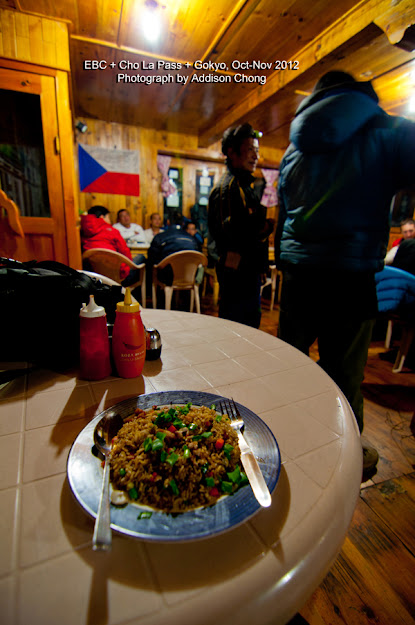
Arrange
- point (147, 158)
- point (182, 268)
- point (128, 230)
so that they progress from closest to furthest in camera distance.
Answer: point (182, 268) < point (128, 230) < point (147, 158)

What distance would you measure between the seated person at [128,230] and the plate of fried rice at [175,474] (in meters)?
5.10

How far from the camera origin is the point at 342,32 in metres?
2.62

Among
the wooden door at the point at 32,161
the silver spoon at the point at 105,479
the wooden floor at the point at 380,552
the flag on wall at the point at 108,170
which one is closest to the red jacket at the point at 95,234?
the wooden door at the point at 32,161

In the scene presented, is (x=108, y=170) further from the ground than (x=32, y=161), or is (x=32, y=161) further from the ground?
(x=108, y=170)

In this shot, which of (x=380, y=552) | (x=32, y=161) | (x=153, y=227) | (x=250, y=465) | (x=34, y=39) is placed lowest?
(x=380, y=552)

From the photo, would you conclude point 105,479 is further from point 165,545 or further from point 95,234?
point 95,234

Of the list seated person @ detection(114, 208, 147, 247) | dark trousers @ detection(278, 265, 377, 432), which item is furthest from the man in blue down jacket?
seated person @ detection(114, 208, 147, 247)

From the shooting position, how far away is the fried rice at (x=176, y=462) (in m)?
0.40

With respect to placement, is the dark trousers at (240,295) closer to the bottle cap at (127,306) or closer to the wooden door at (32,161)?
the bottle cap at (127,306)

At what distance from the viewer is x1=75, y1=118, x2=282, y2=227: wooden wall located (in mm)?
5281

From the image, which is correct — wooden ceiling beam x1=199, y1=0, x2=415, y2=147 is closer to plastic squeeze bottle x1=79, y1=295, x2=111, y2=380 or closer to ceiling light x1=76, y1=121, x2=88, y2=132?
ceiling light x1=76, y1=121, x2=88, y2=132

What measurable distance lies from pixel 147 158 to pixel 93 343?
228 inches

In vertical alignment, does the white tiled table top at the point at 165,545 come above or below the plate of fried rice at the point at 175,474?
below

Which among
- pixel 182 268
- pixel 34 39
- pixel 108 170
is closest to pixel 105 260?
pixel 182 268
